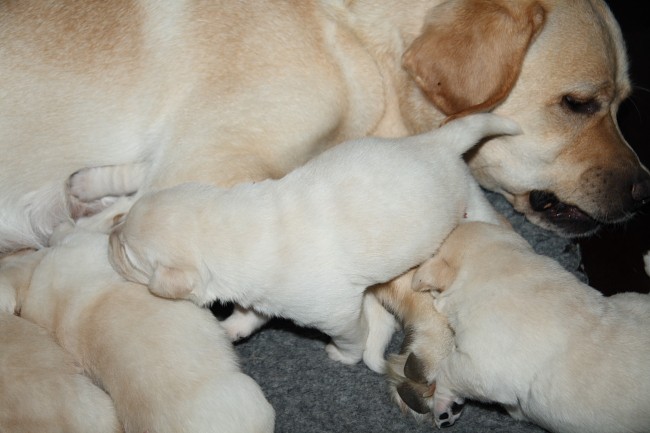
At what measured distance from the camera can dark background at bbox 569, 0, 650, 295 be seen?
9.27 ft

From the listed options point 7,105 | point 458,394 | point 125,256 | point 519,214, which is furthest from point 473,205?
point 7,105

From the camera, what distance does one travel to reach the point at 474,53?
251 centimetres

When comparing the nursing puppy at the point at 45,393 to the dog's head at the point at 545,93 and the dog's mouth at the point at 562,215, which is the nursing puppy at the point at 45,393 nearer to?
the dog's head at the point at 545,93

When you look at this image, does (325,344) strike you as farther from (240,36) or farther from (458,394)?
(240,36)

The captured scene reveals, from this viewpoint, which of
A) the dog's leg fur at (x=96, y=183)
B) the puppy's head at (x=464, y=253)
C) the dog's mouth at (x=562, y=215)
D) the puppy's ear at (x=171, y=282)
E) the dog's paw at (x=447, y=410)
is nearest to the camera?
the puppy's ear at (x=171, y=282)

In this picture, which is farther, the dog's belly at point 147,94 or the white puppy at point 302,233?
the dog's belly at point 147,94

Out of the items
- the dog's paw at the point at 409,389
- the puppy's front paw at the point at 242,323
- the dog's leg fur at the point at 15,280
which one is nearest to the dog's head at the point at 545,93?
the dog's paw at the point at 409,389

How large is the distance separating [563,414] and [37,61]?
6.94 ft

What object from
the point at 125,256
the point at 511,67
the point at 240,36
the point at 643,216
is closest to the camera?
the point at 125,256

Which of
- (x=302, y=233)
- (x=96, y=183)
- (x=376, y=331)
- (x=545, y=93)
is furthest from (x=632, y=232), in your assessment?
(x=96, y=183)

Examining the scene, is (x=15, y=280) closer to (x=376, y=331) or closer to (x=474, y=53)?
(x=376, y=331)

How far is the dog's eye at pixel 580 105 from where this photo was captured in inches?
108

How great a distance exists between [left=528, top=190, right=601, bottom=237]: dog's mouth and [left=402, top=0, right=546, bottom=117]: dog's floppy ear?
0.58 m

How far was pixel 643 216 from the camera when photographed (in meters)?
3.00
